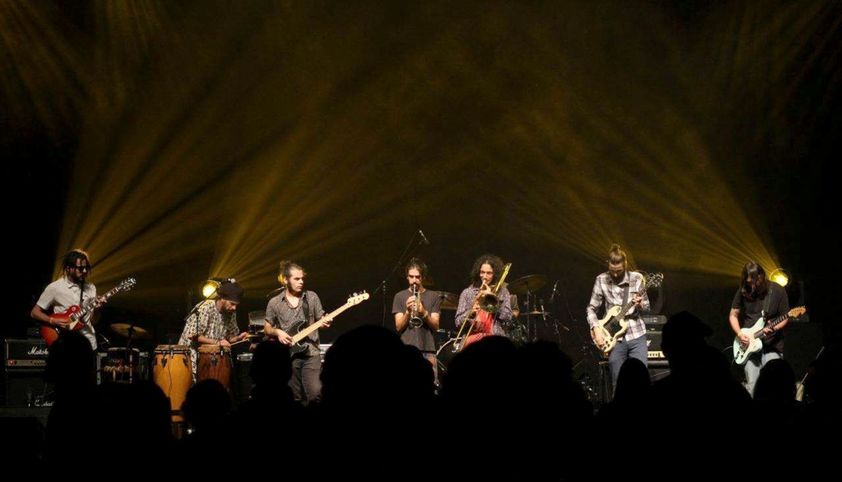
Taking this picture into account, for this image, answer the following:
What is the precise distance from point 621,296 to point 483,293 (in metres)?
1.59

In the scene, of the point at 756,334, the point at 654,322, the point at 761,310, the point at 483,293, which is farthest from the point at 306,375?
the point at 761,310

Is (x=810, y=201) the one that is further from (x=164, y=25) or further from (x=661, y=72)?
(x=164, y=25)

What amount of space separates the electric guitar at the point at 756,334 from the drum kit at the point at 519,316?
227 centimetres

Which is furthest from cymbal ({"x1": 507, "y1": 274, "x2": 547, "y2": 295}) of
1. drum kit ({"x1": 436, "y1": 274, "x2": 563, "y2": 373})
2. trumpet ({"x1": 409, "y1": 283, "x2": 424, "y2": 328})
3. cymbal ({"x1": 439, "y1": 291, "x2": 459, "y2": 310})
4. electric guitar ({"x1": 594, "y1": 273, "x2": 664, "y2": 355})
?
trumpet ({"x1": 409, "y1": 283, "x2": 424, "y2": 328})

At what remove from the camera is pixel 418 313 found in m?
10.1

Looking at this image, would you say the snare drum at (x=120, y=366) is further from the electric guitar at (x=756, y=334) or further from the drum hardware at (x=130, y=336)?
the electric guitar at (x=756, y=334)

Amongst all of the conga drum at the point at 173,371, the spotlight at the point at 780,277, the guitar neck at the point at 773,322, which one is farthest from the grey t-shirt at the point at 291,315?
the spotlight at the point at 780,277

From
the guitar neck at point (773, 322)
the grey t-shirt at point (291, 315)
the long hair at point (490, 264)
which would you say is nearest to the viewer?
the guitar neck at point (773, 322)

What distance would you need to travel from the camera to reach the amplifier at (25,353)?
10.6 m

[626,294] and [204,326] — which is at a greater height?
[204,326]

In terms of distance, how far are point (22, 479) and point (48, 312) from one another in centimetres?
779

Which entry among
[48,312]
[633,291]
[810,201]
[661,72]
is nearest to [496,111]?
[661,72]

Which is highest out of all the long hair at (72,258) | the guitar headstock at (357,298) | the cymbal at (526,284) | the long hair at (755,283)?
the long hair at (72,258)

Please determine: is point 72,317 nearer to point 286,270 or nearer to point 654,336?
point 286,270
